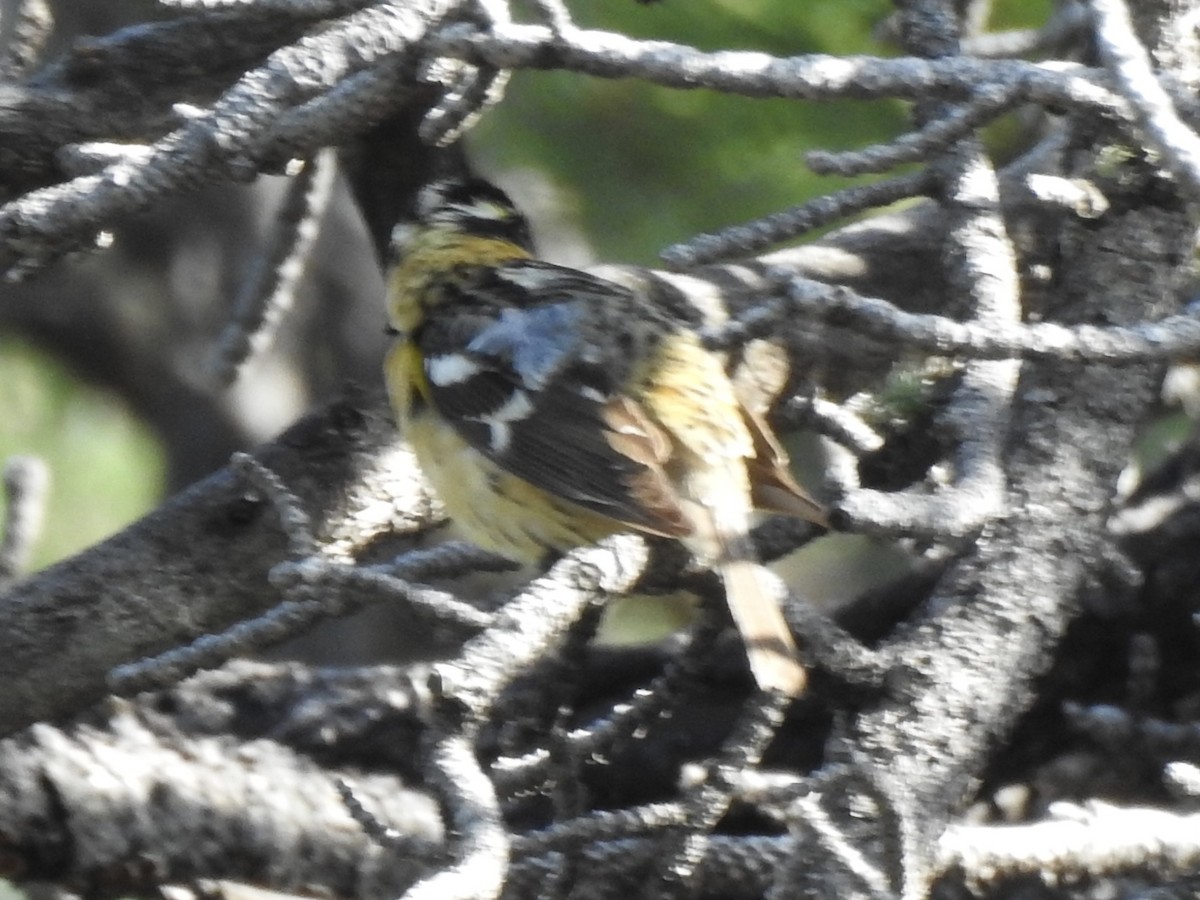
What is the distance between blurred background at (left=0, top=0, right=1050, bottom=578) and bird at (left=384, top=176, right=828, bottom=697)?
1119mm

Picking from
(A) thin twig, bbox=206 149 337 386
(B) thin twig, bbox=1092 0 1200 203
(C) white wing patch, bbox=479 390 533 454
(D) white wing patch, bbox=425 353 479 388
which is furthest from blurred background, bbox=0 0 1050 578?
(B) thin twig, bbox=1092 0 1200 203

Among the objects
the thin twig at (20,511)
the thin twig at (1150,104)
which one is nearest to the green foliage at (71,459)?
the thin twig at (20,511)

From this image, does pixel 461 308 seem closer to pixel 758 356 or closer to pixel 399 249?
pixel 399 249

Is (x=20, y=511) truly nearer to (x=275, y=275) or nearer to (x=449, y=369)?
(x=275, y=275)

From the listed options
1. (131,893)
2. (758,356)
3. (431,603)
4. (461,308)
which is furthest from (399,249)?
(431,603)

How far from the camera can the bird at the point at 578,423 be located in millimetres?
3191

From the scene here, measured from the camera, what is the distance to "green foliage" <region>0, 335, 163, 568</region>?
270 inches

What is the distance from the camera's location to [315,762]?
142 inches

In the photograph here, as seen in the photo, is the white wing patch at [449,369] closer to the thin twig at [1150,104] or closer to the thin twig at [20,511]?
the thin twig at [20,511]

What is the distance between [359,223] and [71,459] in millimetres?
1822

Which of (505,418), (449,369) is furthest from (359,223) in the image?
(505,418)

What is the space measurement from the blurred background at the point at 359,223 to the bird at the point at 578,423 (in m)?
1.12

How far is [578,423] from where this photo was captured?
132 inches

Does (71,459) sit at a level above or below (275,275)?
below
